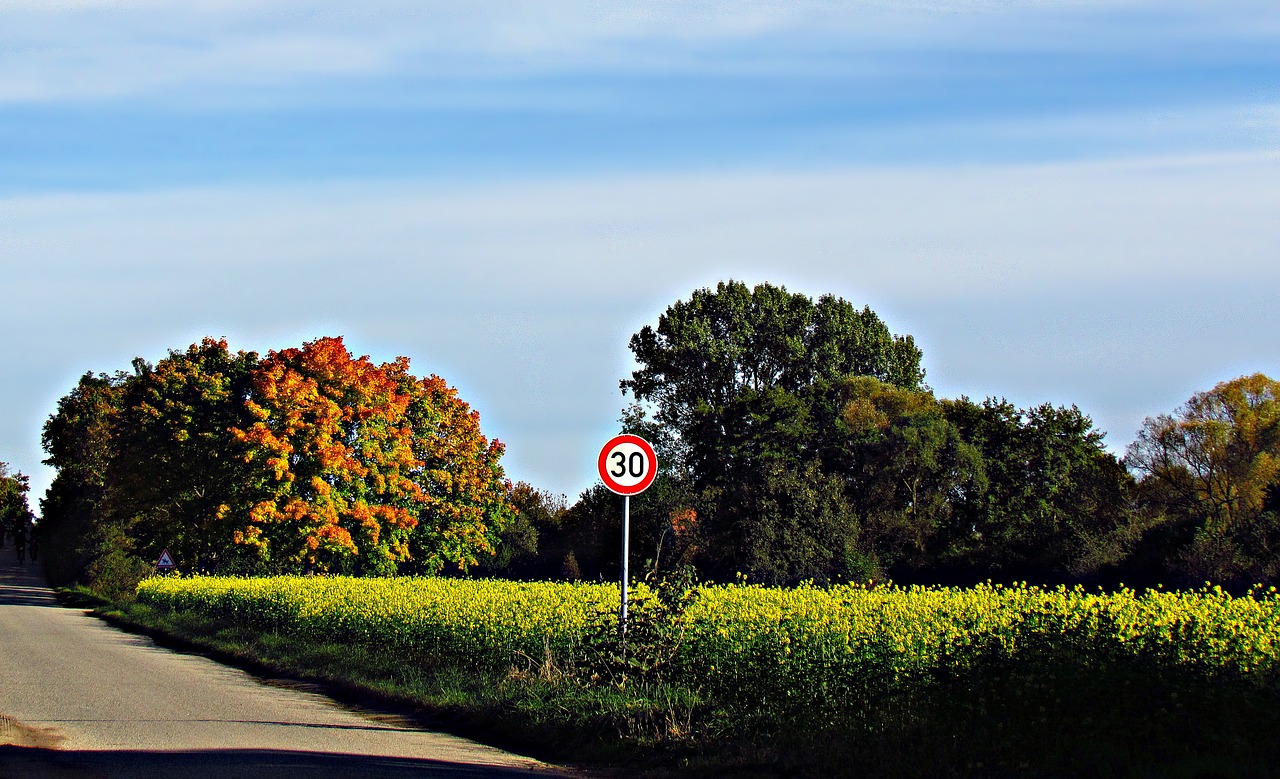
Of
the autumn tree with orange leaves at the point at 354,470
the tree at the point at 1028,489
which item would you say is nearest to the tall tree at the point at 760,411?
the tree at the point at 1028,489

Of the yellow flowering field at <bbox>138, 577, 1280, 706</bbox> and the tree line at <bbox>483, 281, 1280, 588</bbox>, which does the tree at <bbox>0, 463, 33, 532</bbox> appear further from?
the yellow flowering field at <bbox>138, 577, 1280, 706</bbox>

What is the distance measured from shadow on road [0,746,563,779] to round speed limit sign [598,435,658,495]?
11.6ft

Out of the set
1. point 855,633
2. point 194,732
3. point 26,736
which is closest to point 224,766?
point 194,732

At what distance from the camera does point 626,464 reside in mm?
13461

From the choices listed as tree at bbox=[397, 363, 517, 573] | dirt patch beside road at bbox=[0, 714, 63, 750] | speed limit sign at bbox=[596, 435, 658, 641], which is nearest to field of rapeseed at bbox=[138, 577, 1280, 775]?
speed limit sign at bbox=[596, 435, 658, 641]

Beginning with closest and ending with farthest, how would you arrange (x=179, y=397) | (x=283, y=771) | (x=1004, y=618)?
(x=283, y=771)
(x=1004, y=618)
(x=179, y=397)

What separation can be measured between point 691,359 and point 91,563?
105 feet

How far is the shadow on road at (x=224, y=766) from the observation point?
1003cm

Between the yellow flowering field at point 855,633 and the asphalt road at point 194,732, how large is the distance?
80.3 inches

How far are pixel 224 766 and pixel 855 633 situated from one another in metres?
5.67

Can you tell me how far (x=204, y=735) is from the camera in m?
12.8

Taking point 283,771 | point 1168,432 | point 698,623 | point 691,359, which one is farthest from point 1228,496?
point 283,771

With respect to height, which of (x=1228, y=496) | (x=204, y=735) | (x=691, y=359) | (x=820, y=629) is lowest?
(x=204, y=735)

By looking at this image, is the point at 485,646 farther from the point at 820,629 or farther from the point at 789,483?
the point at 789,483
